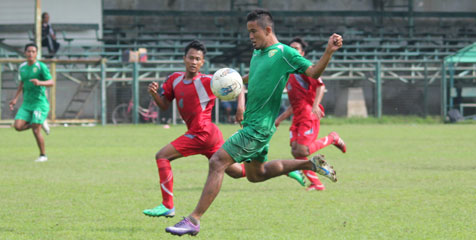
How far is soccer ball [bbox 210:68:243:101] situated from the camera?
21.3ft

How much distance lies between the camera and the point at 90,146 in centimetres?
1667

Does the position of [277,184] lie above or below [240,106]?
below

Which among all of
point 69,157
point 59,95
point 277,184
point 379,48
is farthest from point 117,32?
point 277,184

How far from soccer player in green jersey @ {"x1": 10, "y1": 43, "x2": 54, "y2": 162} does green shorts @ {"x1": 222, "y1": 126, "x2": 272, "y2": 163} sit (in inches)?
305

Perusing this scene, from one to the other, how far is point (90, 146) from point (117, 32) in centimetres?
1701

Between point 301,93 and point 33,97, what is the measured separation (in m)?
5.85

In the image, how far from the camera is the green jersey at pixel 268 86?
6129mm

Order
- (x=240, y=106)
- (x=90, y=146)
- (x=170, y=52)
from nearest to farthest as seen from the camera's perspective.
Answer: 1. (x=240, y=106)
2. (x=90, y=146)
3. (x=170, y=52)

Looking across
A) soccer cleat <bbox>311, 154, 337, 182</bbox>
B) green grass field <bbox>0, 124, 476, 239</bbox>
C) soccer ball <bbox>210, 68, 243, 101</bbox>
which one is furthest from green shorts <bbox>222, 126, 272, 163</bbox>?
soccer cleat <bbox>311, 154, 337, 182</bbox>

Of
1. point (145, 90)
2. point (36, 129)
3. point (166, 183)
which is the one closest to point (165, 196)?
point (166, 183)

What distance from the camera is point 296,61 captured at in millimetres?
6086

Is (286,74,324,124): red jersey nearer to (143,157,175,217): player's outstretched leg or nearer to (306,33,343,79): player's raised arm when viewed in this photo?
(143,157,175,217): player's outstretched leg

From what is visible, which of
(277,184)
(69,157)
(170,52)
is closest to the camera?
(277,184)

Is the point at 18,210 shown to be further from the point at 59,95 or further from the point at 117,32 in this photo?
the point at 117,32
